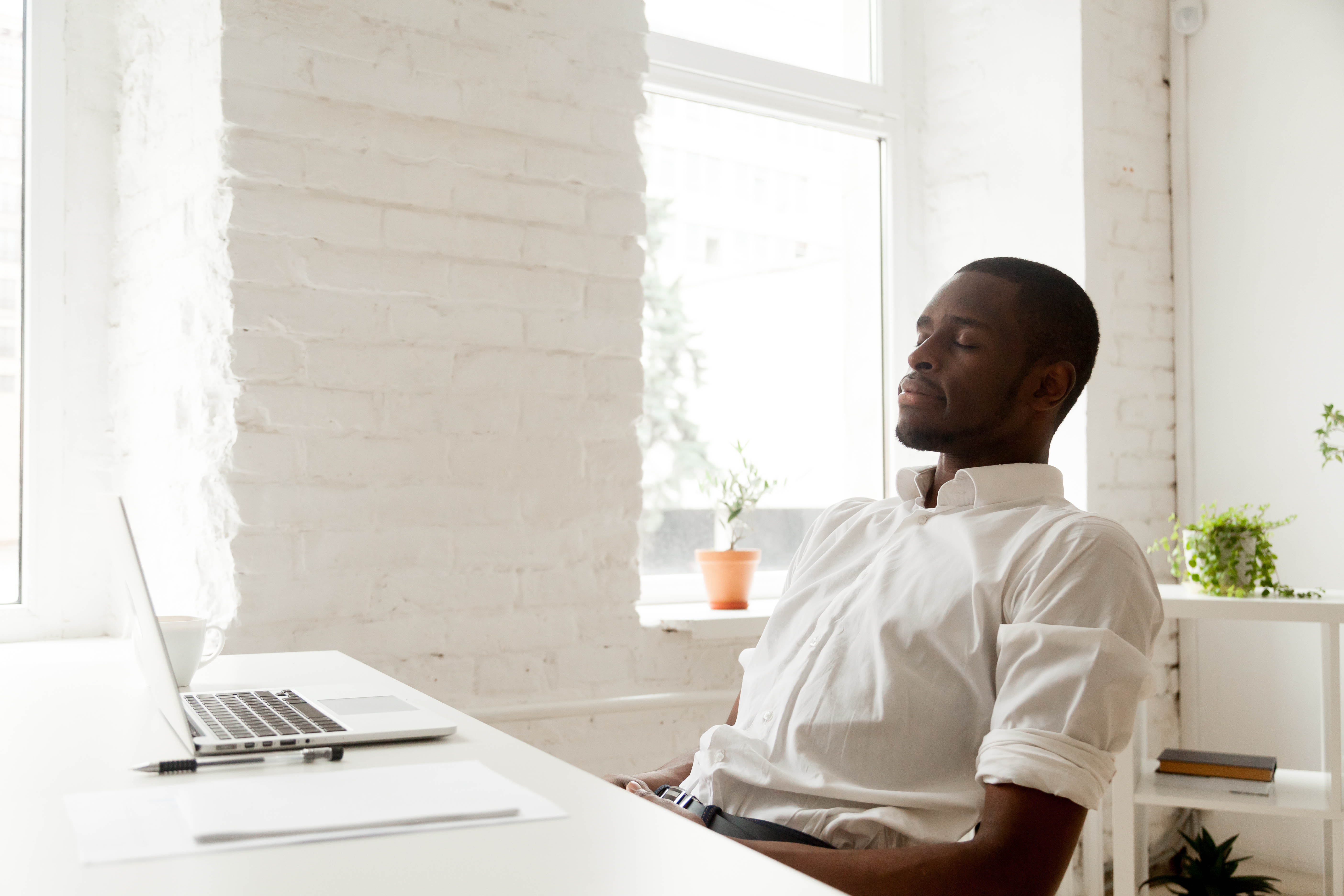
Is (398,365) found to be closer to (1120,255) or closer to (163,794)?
(163,794)

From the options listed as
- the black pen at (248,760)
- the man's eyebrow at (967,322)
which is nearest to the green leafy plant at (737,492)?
the man's eyebrow at (967,322)

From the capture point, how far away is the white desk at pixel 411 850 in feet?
1.98

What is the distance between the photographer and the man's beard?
53.1 inches

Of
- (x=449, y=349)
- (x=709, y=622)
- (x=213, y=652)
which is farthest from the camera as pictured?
(x=709, y=622)

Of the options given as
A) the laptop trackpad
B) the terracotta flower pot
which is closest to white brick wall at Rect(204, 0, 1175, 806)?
the terracotta flower pot

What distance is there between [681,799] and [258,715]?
48 cm

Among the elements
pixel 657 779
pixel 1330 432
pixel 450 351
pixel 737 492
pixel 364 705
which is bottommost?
pixel 657 779

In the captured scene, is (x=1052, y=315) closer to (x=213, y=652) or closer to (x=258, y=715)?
(x=258, y=715)

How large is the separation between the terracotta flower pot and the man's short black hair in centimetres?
108

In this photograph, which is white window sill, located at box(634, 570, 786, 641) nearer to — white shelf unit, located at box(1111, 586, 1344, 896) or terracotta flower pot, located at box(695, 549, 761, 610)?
terracotta flower pot, located at box(695, 549, 761, 610)

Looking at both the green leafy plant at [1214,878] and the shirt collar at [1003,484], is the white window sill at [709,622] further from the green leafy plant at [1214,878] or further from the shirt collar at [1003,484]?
the green leafy plant at [1214,878]

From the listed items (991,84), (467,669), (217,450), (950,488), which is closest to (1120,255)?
(991,84)

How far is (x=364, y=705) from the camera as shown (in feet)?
3.76

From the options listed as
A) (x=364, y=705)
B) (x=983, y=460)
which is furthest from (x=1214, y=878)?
(x=364, y=705)
